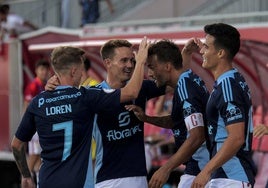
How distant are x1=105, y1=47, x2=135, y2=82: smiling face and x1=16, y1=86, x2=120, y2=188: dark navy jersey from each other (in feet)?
1.17

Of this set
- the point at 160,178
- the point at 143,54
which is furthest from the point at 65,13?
the point at 160,178

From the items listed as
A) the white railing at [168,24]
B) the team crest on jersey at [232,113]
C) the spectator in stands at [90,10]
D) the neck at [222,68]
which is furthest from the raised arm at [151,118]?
the spectator in stands at [90,10]

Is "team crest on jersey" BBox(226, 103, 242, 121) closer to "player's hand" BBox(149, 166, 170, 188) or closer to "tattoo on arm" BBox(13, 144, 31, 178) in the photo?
"player's hand" BBox(149, 166, 170, 188)

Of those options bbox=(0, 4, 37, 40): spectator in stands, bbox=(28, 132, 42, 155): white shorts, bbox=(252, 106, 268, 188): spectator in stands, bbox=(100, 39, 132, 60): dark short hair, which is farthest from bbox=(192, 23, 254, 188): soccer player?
bbox=(0, 4, 37, 40): spectator in stands

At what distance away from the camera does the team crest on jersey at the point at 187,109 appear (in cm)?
559

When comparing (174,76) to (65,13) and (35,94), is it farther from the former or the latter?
(65,13)

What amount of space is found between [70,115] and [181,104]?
777 millimetres

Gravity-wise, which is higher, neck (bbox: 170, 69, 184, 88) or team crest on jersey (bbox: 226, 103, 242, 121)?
neck (bbox: 170, 69, 184, 88)

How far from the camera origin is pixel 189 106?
18.4ft

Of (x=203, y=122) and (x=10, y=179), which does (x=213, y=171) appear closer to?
(x=203, y=122)

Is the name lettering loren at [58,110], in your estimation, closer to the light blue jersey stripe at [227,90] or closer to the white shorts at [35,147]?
the light blue jersey stripe at [227,90]

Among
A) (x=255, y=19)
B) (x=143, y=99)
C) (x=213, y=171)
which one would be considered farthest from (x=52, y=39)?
(x=213, y=171)

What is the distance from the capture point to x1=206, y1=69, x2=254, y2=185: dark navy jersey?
5.09 m

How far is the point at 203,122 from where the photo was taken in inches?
220
